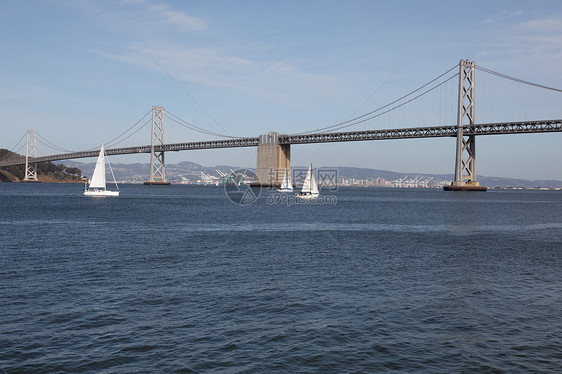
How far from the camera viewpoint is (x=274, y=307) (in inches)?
397

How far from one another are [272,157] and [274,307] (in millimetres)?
95940

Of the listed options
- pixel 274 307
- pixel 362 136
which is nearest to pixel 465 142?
pixel 362 136

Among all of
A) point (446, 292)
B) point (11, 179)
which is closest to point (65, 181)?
point (11, 179)

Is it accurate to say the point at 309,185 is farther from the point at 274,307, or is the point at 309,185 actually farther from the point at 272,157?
the point at 274,307

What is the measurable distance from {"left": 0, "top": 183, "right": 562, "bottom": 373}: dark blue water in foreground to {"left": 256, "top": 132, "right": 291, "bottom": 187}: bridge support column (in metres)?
85.7

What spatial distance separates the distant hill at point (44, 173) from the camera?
470 ft

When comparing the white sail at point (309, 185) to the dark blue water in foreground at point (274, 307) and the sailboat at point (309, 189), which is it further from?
the dark blue water in foreground at point (274, 307)

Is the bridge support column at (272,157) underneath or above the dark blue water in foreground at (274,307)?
above

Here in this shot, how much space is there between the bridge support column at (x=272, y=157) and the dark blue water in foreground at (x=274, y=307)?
85.7 m

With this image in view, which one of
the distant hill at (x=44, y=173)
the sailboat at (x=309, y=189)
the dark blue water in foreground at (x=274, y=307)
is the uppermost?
the distant hill at (x=44, y=173)

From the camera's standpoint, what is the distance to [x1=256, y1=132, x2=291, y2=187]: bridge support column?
4131 inches

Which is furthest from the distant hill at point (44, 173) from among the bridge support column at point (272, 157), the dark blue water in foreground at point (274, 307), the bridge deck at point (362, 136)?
the dark blue water in foreground at point (274, 307)

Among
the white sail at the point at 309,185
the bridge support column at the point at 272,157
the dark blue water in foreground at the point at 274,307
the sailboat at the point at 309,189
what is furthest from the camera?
the bridge support column at the point at 272,157

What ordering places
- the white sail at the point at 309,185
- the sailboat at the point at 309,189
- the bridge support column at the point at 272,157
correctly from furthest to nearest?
the bridge support column at the point at 272,157 < the white sail at the point at 309,185 < the sailboat at the point at 309,189
